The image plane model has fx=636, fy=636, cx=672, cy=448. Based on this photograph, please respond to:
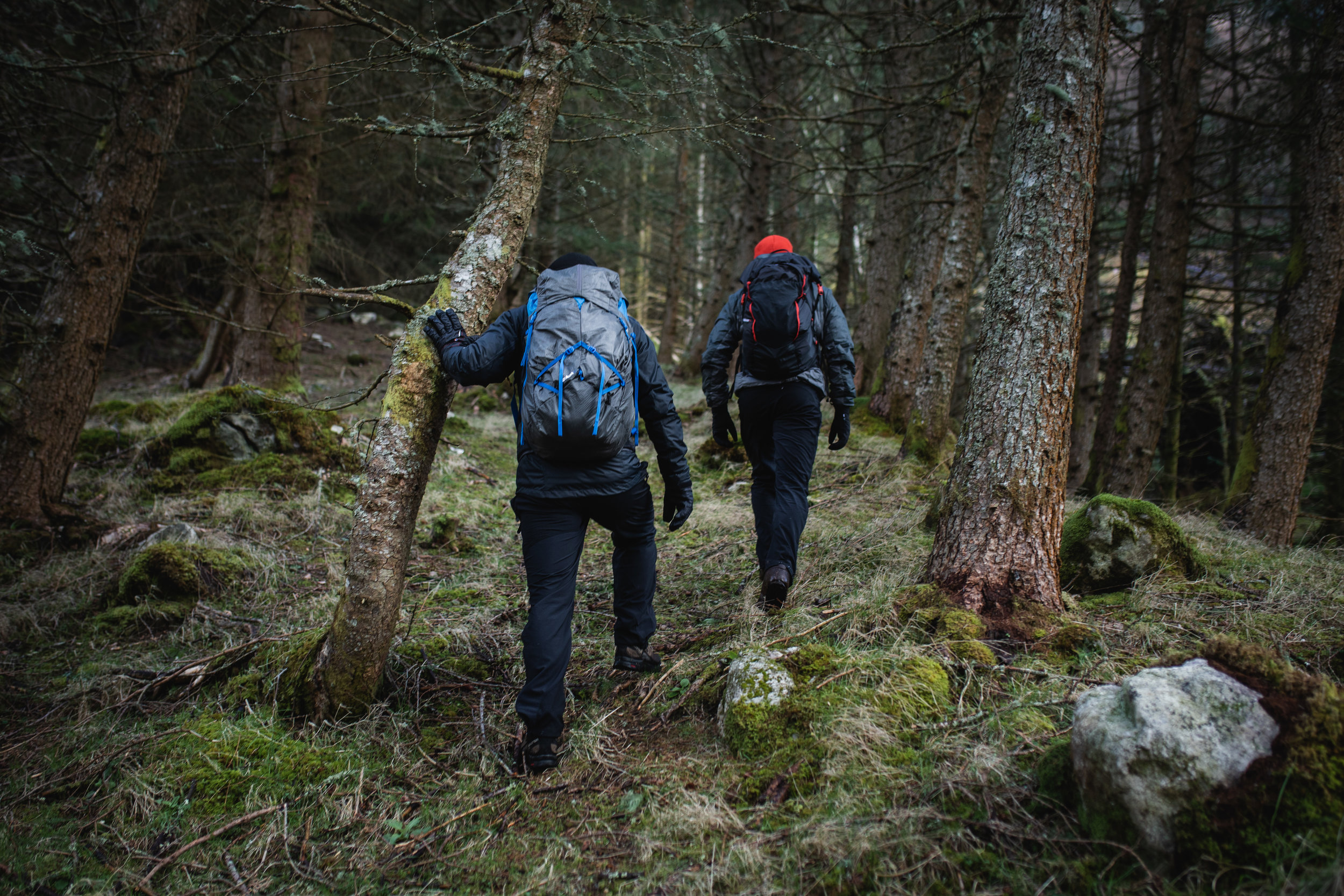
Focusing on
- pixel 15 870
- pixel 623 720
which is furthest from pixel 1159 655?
pixel 15 870

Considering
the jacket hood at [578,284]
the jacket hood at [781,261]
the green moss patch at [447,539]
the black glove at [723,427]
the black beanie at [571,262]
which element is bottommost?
the green moss patch at [447,539]

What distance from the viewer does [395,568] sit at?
3.13m

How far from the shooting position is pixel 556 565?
2.96 meters

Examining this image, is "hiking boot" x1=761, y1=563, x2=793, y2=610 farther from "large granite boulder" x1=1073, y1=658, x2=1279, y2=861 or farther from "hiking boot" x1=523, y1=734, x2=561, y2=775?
"large granite boulder" x1=1073, y1=658, x2=1279, y2=861

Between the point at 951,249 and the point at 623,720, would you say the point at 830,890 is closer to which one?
the point at 623,720

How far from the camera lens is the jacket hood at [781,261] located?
407cm

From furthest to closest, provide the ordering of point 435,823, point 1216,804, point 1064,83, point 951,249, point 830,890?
point 951,249 < point 1064,83 < point 435,823 < point 830,890 < point 1216,804

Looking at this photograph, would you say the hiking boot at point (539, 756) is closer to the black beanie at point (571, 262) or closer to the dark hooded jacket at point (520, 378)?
the dark hooded jacket at point (520, 378)

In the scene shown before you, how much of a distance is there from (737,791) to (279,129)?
931 cm

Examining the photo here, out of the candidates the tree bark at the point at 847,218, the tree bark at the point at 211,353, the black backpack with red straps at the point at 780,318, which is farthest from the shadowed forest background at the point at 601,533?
the tree bark at the point at 847,218

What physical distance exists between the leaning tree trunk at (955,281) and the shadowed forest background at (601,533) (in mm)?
49

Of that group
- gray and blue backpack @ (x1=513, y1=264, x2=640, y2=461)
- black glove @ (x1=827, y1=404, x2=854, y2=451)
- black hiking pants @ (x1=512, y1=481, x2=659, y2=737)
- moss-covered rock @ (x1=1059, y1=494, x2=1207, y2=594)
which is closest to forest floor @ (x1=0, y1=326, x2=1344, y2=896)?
moss-covered rock @ (x1=1059, y1=494, x2=1207, y2=594)

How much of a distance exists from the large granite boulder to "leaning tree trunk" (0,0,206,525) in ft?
23.5

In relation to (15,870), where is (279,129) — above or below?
above
